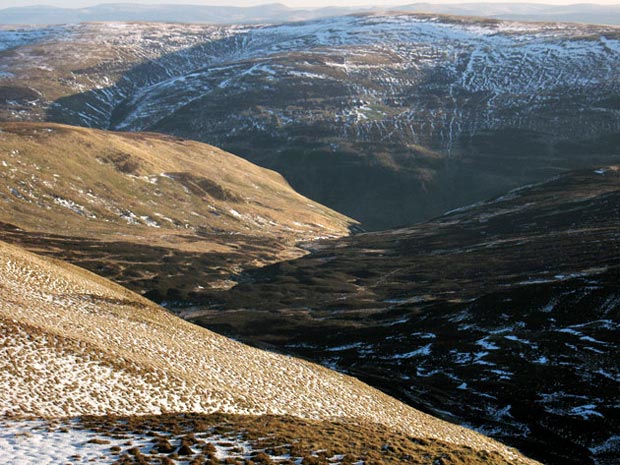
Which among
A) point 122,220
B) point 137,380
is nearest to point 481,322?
point 137,380

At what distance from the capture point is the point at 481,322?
8469 cm

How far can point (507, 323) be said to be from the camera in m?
82.1

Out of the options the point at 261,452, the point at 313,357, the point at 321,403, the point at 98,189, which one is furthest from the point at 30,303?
the point at 98,189

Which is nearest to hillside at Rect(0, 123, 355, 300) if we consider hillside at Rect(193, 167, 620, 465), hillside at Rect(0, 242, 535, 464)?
hillside at Rect(193, 167, 620, 465)

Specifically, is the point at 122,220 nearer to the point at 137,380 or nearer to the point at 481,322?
the point at 481,322

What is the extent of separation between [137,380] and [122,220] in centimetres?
13037

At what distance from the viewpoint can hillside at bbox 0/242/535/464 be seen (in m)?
31.1

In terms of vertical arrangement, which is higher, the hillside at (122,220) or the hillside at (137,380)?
the hillside at (137,380)

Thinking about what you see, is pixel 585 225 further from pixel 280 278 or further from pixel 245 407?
pixel 245 407

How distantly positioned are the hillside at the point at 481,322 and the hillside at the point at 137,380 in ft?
38.8

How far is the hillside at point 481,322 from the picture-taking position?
57.3 meters

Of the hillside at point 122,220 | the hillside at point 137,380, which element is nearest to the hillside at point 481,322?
the hillside at point 137,380

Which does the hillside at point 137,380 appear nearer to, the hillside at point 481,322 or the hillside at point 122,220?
the hillside at point 481,322

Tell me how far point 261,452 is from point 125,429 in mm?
6728
